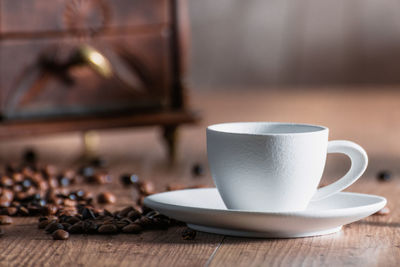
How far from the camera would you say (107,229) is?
107cm

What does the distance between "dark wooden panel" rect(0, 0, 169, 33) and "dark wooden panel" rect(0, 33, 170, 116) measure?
0.12 ft

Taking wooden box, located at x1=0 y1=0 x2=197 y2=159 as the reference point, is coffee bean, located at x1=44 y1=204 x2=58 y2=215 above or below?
below

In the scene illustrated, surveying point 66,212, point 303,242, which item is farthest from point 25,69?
point 303,242

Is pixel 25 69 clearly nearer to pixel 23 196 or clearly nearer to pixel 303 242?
pixel 23 196

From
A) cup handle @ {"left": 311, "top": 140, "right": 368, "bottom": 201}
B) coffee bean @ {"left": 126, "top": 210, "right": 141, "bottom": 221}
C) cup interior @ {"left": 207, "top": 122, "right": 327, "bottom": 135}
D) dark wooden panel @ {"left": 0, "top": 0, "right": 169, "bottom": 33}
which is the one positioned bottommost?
coffee bean @ {"left": 126, "top": 210, "right": 141, "bottom": 221}

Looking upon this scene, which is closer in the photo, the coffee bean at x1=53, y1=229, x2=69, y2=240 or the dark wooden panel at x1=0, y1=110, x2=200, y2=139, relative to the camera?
the coffee bean at x1=53, y1=229, x2=69, y2=240

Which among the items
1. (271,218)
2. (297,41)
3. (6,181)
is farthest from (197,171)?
(297,41)

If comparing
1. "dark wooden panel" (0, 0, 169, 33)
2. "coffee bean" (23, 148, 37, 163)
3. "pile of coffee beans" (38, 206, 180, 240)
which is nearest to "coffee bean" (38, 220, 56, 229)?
"pile of coffee beans" (38, 206, 180, 240)

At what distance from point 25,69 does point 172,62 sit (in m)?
0.44

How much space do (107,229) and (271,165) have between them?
28 centimetres

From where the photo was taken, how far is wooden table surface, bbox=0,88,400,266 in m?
0.93

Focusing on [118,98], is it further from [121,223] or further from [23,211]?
[121,223]

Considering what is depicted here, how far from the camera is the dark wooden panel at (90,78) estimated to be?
176 cm

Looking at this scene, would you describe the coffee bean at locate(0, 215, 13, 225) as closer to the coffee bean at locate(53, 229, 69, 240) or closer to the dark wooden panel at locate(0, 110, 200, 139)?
the coffee bean at locate(53, 229, 69, 240)
